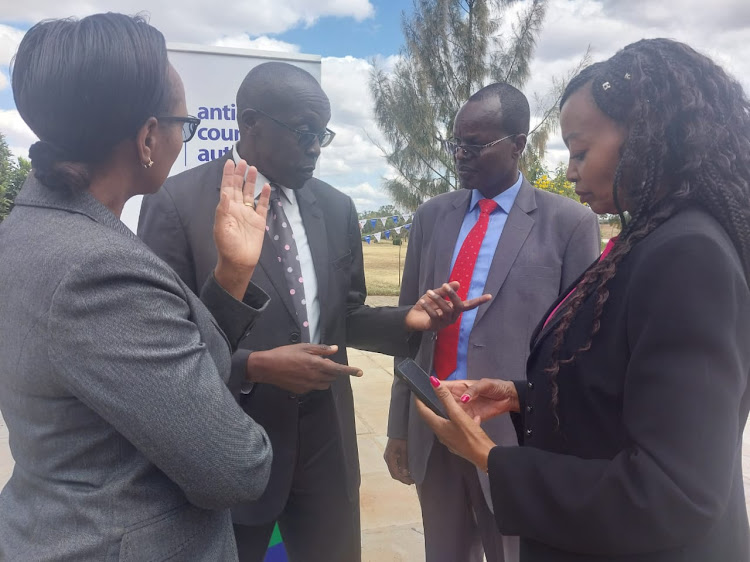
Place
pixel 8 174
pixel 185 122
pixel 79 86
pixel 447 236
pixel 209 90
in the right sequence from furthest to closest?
pixel 8 174 < pixel 209 90 < pixel 447 236 < pixel 185 122 < pixel 79 86

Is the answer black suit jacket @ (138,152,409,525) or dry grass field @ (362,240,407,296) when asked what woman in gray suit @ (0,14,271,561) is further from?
dry grass field @ (362,240,407,296)

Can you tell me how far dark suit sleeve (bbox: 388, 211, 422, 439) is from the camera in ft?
A: 8.23

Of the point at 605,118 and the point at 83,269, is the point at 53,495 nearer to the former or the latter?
the point at 83,269

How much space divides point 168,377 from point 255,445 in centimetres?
24

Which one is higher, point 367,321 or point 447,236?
point 447,236

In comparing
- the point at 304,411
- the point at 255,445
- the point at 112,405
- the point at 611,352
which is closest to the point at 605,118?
the point at 611,352

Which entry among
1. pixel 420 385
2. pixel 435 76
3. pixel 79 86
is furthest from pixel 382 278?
pixel 79 86

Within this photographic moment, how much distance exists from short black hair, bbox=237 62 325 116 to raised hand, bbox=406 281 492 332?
0.86 meters

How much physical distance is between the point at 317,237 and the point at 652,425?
1337 mm

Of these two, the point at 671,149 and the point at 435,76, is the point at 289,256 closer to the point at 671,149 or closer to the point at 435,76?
the point at 671,149

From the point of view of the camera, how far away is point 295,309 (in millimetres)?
1933

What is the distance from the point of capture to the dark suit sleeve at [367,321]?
7.25 ft

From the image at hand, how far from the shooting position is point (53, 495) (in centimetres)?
103

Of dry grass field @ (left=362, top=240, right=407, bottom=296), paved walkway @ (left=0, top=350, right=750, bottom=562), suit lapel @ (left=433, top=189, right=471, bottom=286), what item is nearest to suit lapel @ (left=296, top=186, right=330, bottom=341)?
suit lapel @ (left=433, top=189, right=471, bottom=286)
